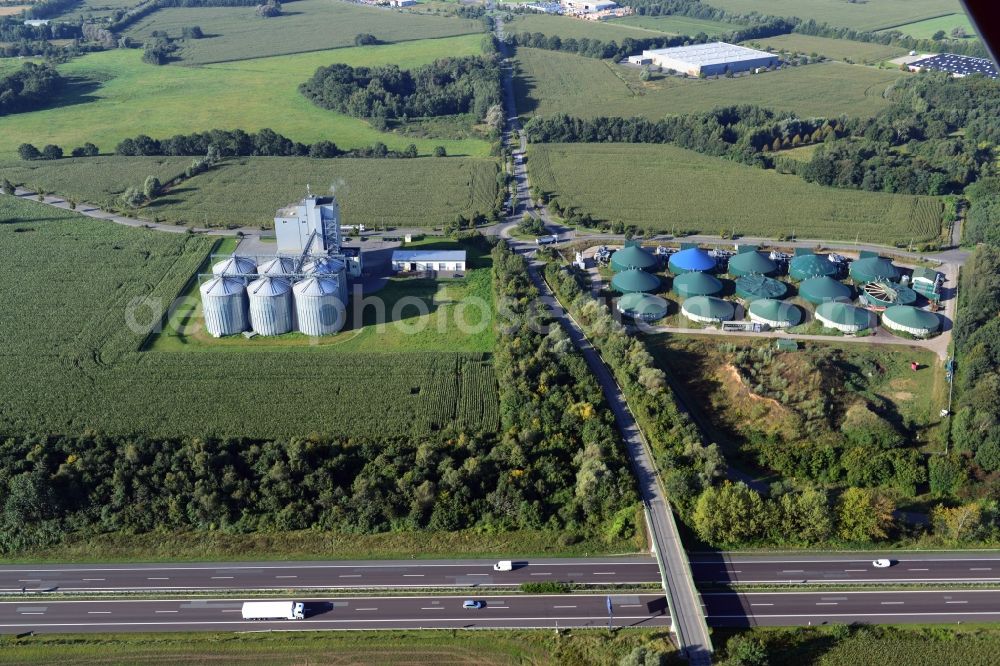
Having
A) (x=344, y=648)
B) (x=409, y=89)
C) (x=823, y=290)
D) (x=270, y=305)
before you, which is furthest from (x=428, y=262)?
Answer: (x=409, y=89)

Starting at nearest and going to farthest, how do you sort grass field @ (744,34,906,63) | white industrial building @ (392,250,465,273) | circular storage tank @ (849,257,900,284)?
circular storage tank @ (849,257,900,284) → white industrial building @ (392,250,465,273) → grass field @ (744,34,906,63)

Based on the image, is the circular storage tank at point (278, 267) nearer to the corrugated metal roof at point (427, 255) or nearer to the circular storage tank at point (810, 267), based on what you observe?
the corrugated metal roof at point (427, 255)

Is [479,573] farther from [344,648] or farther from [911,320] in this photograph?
[911,320]

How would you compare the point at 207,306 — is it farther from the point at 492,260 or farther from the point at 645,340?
the point at 645,340

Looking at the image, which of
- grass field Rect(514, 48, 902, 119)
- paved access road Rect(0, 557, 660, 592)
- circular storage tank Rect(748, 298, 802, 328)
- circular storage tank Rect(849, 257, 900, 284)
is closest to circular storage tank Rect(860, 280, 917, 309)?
circular storage tank Rect(849, 257, 900, 284)

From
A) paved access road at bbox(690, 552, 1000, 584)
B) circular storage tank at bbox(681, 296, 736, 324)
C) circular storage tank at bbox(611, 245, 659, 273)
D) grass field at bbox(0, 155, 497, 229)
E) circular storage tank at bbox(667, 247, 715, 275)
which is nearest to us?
paved access road at bbox(690, 552, 1000, 584)

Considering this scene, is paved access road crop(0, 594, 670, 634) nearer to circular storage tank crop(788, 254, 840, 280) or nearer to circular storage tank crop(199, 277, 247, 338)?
circular storage tank crop(199, 277, 247, 338)
